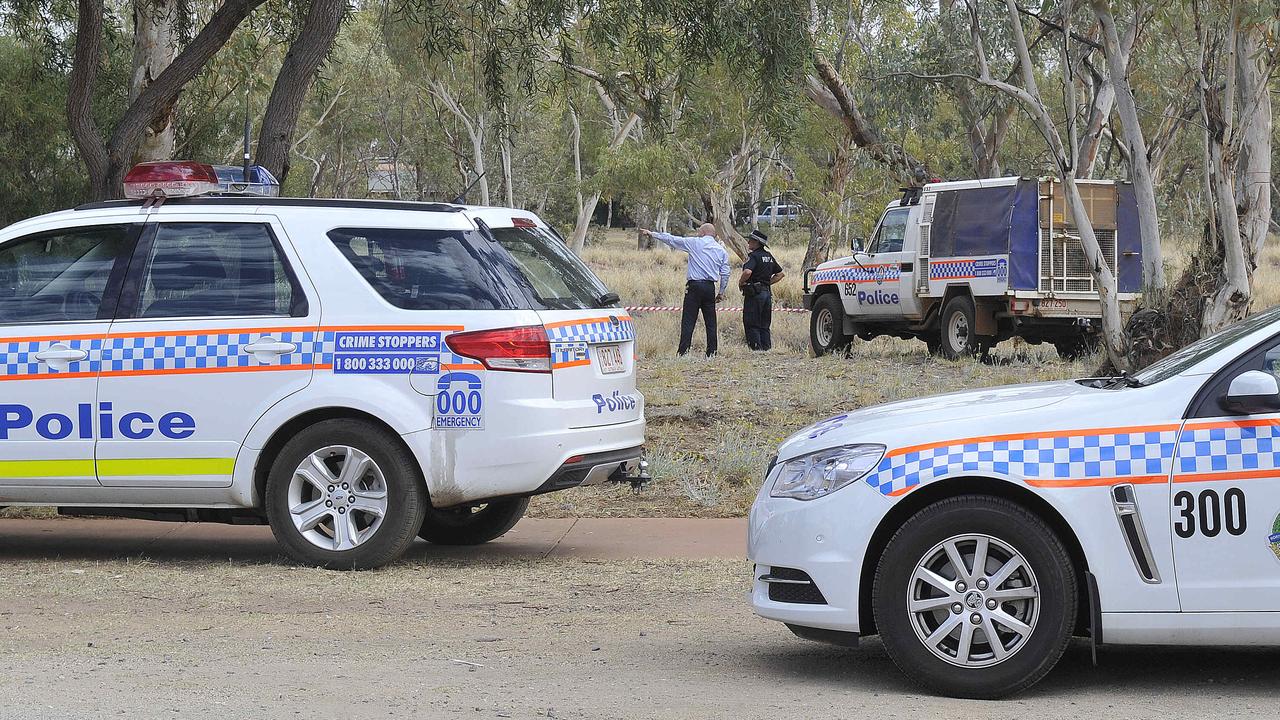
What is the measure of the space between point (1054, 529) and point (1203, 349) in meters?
0.98

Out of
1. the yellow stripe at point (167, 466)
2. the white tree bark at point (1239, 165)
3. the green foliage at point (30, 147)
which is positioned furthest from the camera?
the green foliage at point (30, 147)

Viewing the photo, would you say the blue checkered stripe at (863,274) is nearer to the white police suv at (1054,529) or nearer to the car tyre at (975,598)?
the white police suv at (1054,529)

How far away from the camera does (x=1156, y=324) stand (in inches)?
515

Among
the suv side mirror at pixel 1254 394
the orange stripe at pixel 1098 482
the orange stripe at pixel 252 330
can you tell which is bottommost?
the orange stripe at pixel 1098 482

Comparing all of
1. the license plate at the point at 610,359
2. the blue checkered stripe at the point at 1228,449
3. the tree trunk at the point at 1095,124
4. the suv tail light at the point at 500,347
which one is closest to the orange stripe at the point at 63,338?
A: the suv tail light at the point at 500,347

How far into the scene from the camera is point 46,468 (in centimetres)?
777

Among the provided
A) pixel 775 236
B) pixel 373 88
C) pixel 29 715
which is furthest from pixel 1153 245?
pixel 775 236

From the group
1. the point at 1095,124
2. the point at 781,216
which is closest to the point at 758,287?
the point at 1095,124

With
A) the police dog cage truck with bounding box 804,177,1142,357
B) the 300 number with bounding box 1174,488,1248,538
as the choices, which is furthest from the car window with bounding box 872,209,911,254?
the 300 number with bounding box 1174,488,1248,538

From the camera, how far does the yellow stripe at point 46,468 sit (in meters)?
7.75

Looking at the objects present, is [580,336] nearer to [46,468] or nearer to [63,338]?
[63,338]

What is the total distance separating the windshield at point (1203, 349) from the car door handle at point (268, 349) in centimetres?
407

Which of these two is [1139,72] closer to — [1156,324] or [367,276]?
[1156,324]

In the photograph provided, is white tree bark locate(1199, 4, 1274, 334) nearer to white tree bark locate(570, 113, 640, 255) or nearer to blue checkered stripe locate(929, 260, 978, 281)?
blue checkered stripe locate(929, 260, 978, 281)
